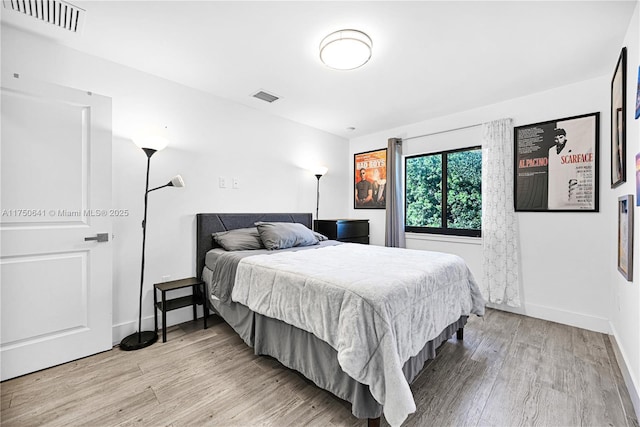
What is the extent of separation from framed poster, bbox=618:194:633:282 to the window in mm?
1503

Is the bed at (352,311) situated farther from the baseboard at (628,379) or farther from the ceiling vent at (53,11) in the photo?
the ceiling vent at (53,11)

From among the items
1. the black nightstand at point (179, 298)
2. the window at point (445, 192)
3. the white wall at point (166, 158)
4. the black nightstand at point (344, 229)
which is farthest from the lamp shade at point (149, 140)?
the window at point (445, 192)

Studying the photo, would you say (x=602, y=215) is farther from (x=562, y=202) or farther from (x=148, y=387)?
(x=148, y=387)

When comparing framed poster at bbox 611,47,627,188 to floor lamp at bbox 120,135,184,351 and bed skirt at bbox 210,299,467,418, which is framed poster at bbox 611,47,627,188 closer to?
bed skirt at bbox 210,299,467,418

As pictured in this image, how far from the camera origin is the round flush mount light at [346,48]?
202 cm

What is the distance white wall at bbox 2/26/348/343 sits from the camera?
228cm

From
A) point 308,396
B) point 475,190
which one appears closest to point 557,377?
point 308,396

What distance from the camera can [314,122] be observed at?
4.13m

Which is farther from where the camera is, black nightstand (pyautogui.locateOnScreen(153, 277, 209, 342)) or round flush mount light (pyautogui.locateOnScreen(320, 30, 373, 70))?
black nightstand (pyautogui.locateOnScreen(153, 277, 209, 342))

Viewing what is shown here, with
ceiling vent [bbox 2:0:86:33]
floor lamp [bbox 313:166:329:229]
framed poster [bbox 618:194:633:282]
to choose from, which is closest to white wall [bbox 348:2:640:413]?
framed poster [bbox 618:194:633:282]

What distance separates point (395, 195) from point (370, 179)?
71cm

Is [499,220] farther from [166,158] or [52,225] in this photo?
[52,225]

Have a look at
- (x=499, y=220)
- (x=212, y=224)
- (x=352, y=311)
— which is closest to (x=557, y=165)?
(x=499, y=220)

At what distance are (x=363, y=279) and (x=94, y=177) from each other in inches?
91.6
